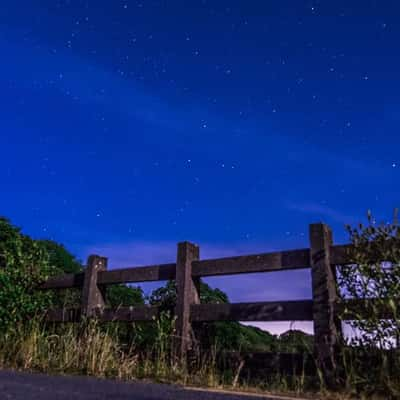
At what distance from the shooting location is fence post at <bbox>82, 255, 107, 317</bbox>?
8.85 m

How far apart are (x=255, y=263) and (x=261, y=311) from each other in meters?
0.67

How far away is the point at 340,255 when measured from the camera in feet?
21.0

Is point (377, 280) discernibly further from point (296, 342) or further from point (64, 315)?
point (64, 315)

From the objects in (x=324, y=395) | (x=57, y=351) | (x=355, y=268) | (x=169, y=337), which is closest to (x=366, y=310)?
(x=355, y=268)

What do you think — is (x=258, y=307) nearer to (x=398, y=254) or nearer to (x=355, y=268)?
(x=355, y=268)

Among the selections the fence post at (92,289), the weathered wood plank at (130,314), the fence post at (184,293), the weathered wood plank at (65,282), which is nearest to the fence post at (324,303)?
the fence post at (184,293)

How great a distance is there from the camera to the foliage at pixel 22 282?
8.91 meters

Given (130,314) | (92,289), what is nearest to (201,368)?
(130,314)

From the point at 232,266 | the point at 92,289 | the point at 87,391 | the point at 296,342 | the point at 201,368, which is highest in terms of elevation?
the point at 232,266

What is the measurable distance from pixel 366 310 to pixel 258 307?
1.57 meters

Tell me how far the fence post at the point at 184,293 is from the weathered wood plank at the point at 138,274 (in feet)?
0.86

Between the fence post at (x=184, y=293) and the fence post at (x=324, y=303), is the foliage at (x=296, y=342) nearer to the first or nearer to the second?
the fence post at (x=324, y=303)

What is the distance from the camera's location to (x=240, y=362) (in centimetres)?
664

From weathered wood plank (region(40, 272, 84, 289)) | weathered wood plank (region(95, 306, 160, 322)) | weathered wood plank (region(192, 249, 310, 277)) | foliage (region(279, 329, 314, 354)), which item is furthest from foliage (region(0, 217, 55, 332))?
foliage (region(279, 329, 314, 354))
